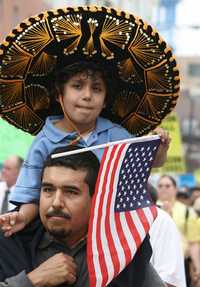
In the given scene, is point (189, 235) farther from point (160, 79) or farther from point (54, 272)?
point (54, 272)

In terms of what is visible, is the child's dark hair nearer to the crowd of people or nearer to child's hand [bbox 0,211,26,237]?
the crowd of people

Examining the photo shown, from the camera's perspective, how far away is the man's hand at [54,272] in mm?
3383

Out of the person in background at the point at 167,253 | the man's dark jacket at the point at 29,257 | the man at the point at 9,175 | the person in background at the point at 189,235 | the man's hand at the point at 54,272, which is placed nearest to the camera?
the man's hand at the point at 54,272

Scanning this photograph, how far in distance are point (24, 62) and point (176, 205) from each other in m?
5.44

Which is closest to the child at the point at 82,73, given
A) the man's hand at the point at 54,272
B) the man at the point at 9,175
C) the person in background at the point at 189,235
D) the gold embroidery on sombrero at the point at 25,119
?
the gold embroidery on sombrero at the point at 25,119

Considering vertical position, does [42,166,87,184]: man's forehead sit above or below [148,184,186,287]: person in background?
above

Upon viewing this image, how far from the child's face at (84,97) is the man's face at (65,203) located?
0.50 meters

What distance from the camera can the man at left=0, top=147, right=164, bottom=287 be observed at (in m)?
3.43

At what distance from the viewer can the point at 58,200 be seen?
11.3 feet

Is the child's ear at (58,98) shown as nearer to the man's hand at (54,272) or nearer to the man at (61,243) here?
the man at (61,243)

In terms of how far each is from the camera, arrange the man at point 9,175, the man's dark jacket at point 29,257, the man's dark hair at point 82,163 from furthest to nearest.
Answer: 1. the man at point 9,175
2. the man's dark hair at point 82,163
3. the man's dark jacket at point 29,257

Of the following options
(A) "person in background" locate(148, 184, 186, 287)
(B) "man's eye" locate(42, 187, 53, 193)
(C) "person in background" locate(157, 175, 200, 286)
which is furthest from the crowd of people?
(C) "person in background" locate(157, 175, 200, 286)

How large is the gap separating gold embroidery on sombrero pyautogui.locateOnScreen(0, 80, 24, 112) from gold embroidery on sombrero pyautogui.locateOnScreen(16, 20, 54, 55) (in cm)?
21

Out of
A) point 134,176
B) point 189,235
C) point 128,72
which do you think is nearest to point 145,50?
point 128,72
